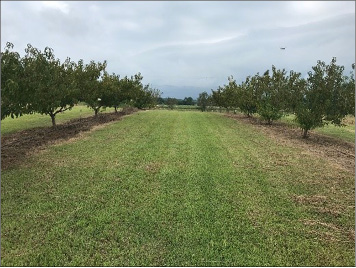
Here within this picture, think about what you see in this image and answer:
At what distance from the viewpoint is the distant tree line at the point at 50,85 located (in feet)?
37.1

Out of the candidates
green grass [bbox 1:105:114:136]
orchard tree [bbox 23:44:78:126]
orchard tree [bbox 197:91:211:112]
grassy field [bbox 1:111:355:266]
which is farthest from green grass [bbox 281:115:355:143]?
orchard tree [bbox 197:91:211:112]

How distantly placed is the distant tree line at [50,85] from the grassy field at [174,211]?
2.61 meters

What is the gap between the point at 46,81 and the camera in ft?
55.6

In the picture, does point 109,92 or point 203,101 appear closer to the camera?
point 109,92

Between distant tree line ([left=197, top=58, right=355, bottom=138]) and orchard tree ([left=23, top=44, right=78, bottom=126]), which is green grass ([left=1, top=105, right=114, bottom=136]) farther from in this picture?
distant tree line ([left=197, top=58, right=355, bottom=138])

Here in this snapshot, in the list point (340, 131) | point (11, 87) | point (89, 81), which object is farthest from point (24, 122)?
point (340, 131)

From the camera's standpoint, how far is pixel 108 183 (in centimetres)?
921

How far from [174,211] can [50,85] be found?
1396cm

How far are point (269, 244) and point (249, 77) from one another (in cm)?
3336

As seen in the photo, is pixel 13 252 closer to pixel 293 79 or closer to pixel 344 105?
pixel 344 105

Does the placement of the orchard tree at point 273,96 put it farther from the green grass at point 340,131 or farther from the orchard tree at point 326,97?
the orchard tree at point 326,97

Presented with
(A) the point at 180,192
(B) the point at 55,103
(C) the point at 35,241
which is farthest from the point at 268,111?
(C) the point at 35,241

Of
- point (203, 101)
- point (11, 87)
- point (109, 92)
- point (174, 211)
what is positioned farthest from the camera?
point (203, 101)

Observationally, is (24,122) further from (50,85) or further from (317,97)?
(317,97)
